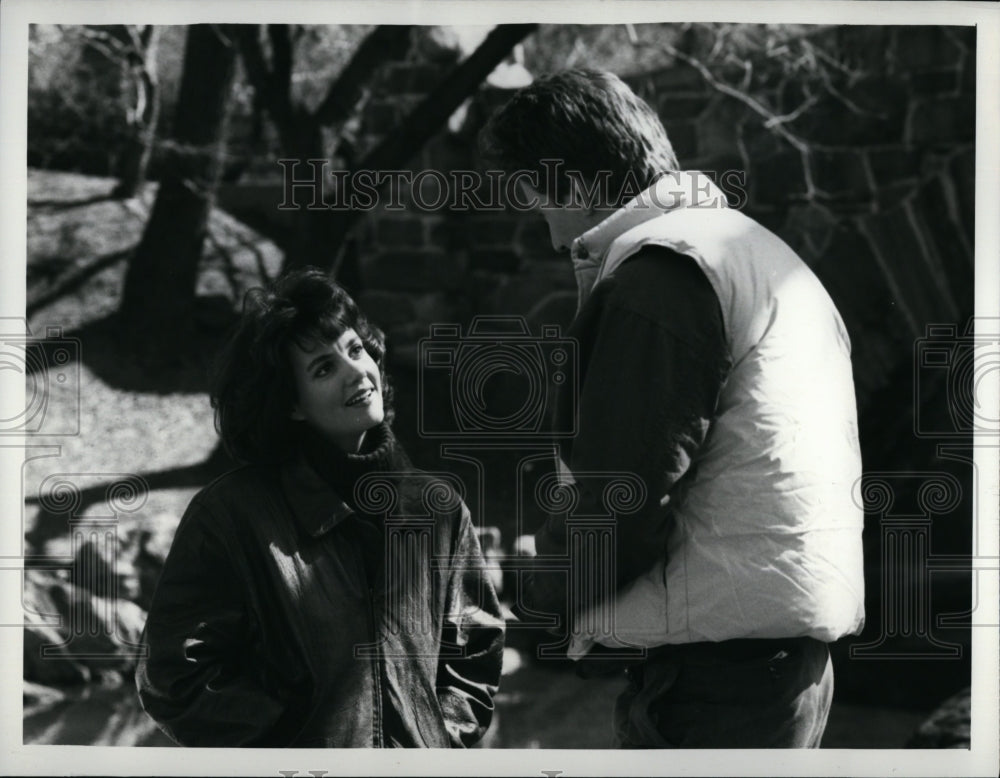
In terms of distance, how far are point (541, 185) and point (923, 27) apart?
1454 mm

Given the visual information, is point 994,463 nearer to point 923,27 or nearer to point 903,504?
point 903,504

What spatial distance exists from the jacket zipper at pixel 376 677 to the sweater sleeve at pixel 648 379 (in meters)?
0.59

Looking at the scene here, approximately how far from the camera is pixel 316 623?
8.59ft

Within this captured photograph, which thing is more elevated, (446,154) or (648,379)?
(446,154)

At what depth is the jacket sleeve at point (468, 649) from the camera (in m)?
2.71

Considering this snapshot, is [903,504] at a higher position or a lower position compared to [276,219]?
lower

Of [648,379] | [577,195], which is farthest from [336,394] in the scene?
[648,379]

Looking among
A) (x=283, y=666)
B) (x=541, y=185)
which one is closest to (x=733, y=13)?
(x=541, y=185)

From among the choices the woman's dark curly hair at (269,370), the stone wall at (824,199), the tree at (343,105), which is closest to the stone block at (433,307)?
the stone wall at (824,199)

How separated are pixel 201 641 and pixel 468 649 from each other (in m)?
0.49

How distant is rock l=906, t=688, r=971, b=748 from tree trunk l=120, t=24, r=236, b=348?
202cm

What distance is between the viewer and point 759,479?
7.39 ft

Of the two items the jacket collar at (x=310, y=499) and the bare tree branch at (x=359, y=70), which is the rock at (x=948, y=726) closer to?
the jacket collar at (x=310, y=499)

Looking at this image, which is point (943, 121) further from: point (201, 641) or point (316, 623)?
point (201, 641)
